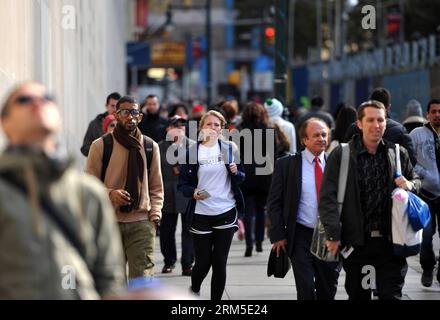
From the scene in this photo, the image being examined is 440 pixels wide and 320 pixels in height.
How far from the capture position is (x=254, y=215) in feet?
50.3

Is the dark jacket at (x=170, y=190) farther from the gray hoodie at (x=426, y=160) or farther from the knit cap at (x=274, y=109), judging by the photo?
the knit cap at (x=274, y=109)

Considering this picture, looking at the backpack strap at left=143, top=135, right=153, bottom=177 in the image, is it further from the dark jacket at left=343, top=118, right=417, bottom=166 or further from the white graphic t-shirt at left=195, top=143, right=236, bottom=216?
the dark jacket at left=343, top=118, right=417, bottom=166

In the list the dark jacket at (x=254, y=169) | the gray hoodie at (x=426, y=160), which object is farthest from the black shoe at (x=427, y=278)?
the dark jacket at (x=254, y=169)

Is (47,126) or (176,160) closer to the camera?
(47,126)

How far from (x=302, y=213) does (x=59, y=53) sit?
605 cm

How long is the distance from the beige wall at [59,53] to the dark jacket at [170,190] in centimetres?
105

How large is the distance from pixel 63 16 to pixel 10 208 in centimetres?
1084

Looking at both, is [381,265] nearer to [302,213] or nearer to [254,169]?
[302,213]

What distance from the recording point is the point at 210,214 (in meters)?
10.2

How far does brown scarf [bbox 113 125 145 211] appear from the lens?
9.48 meters

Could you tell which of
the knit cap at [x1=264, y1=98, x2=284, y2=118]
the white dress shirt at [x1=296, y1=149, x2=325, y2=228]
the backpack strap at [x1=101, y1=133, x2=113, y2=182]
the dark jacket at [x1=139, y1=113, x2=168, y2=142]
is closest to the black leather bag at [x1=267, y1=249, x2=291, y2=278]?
the white dress shirt at [x1=296, y1=149, x2=325, y2=228]
